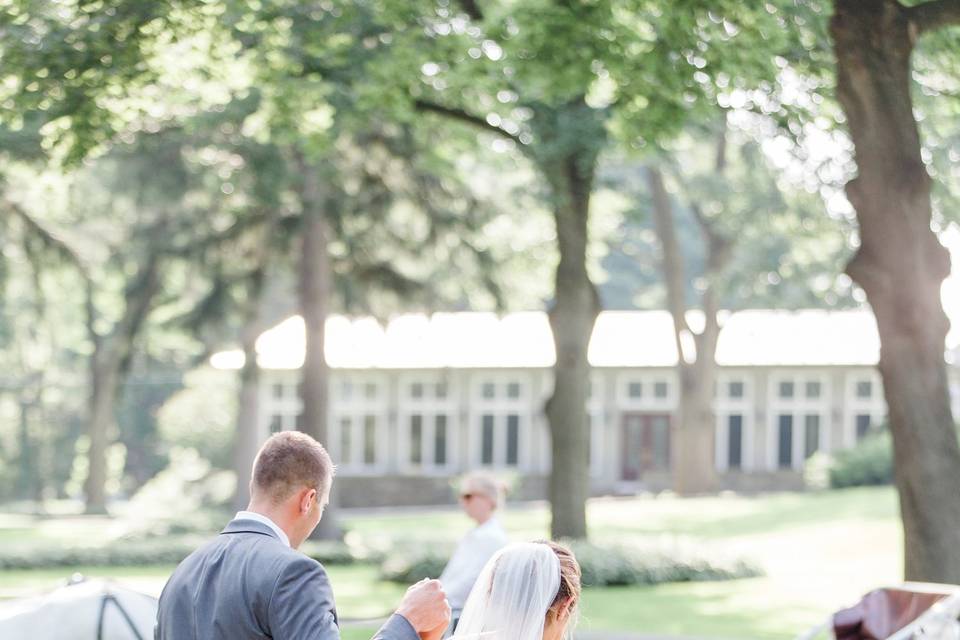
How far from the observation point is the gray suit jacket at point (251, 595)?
12.1 ft

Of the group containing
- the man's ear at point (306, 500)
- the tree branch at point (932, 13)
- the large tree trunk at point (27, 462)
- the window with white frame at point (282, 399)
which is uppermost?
the tree branch at point (932, 13)

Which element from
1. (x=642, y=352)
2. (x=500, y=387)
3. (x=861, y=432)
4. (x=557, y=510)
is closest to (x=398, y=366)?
(x=500, y=387)

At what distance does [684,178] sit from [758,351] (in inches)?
328

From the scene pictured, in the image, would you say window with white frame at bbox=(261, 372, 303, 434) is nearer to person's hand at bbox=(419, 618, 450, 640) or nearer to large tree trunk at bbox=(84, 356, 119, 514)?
large tree trunk at bbox=(84, 356, 119, 514)

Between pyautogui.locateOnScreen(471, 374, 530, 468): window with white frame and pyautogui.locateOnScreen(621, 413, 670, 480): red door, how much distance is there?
320 cm

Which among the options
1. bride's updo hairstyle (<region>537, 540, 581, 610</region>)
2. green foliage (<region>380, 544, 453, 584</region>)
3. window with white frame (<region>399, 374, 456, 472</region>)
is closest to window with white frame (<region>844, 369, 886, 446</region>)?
window with white frame (<region>399, 374, 456, 472</region>)

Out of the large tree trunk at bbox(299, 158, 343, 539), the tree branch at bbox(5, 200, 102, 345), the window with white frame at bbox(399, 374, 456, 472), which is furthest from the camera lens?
the window with white frame at bbox(399, 374, 456, 472)

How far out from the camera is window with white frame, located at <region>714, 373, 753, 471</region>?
4412cm

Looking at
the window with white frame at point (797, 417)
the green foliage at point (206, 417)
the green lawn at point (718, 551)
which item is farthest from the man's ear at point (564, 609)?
the green foliage at point (206, 417)

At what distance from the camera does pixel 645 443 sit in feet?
150

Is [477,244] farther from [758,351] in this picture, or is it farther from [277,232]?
[758,351]

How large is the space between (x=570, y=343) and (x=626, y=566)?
301 cm

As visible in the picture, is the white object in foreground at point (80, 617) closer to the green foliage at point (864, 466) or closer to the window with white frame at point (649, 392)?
the green foliage at point (864, 466)

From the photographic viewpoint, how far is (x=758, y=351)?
1735 inches
